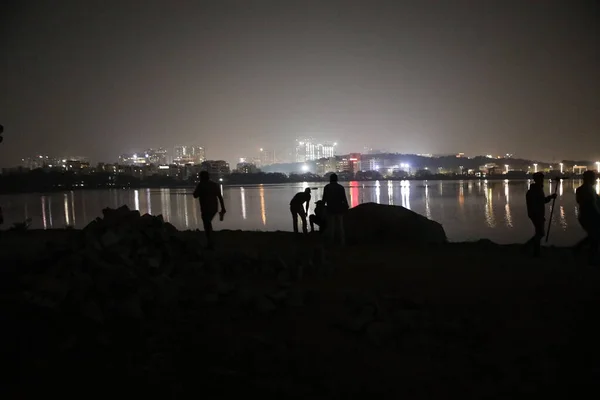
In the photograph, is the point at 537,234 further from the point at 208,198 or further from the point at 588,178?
the point at 208,198

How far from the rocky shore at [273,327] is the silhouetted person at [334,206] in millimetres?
3478

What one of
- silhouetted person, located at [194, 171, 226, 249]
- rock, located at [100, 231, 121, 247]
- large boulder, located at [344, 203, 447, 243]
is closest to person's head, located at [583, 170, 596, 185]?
large boulder, located at [344, 203, 447, 243]

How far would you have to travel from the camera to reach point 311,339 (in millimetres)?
5301

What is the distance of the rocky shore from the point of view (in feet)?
14.6

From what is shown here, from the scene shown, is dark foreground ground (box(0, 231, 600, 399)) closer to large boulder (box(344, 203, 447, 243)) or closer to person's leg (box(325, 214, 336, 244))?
person's leg (box(325, 214, 336, 244))

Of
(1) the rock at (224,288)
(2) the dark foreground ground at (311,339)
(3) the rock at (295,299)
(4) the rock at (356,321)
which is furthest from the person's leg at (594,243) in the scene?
(1) the rock at (224,288)

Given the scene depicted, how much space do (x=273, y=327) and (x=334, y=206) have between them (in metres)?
6.32

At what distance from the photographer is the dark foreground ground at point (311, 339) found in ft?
14.4

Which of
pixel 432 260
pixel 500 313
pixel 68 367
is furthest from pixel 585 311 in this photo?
pixel 68 367

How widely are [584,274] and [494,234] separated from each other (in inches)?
758

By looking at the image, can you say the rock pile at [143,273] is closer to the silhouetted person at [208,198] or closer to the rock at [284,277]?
the rock at [284,277]

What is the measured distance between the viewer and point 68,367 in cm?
476

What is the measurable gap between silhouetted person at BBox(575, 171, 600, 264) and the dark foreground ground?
1580 millimetres

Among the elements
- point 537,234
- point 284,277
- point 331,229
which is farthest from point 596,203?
point 284,277
